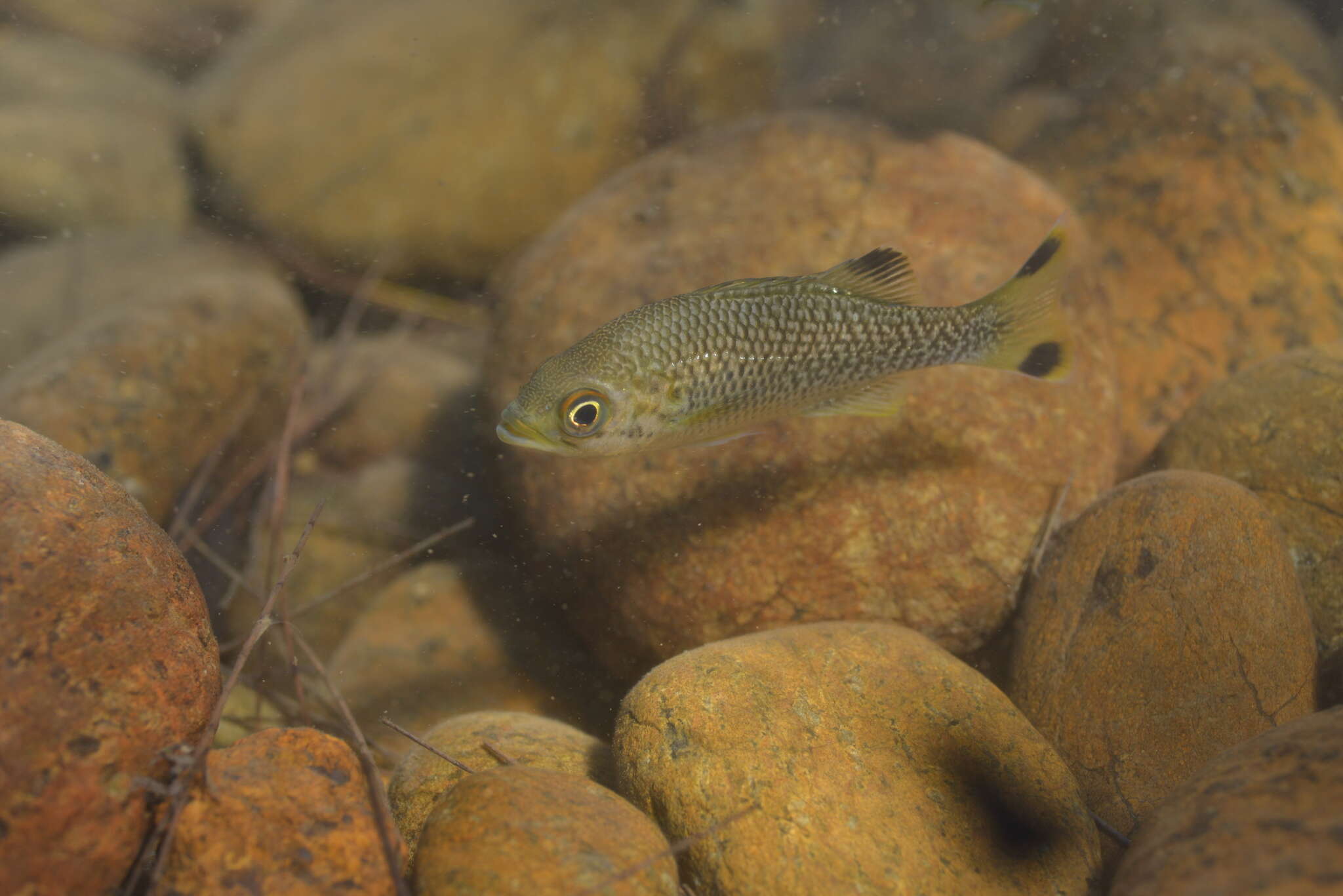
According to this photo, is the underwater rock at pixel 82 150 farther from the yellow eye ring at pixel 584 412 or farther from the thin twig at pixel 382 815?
the thin twig at pixel 382 815

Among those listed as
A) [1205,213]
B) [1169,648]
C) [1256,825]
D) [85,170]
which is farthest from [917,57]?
[85,170]

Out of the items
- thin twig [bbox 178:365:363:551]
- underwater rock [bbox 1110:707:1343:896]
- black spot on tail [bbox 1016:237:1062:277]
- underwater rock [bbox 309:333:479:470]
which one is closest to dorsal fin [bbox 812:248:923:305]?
black spot on tail [bbox 1016:237:1062:277]

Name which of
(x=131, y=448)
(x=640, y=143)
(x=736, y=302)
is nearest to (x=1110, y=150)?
(x=640, y=143)

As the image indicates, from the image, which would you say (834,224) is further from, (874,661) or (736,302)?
(874,661)

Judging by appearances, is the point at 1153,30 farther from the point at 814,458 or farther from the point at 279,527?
the point at 279,527

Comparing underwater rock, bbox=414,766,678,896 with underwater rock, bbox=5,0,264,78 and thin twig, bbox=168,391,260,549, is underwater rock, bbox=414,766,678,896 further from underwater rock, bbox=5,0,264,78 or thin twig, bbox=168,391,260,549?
underwater rock, bbox=5,0,264,78

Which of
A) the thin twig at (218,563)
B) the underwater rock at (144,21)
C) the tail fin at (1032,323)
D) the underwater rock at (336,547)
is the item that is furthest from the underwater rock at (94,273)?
the tail fin at (1032,323)
